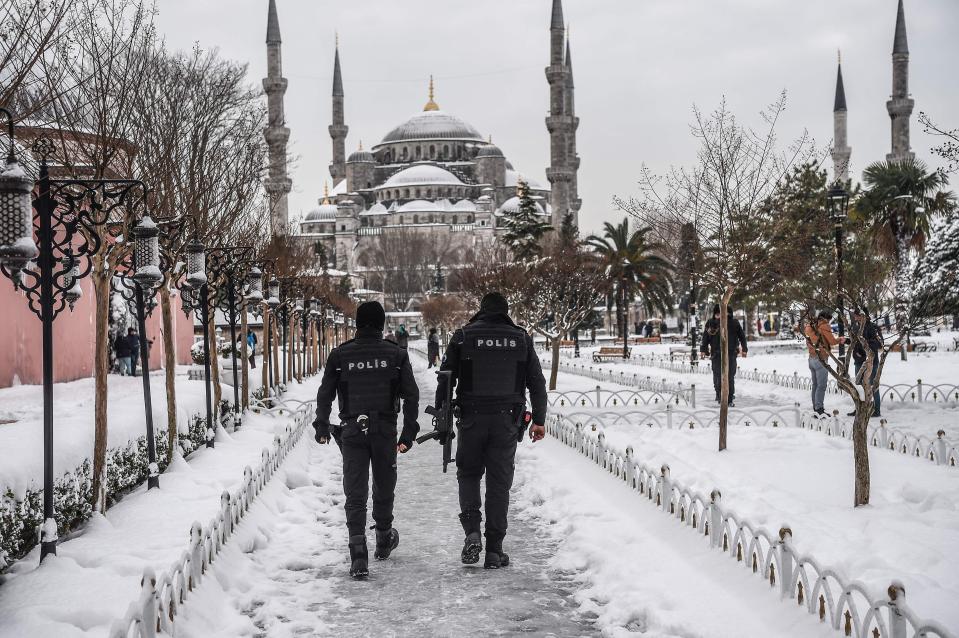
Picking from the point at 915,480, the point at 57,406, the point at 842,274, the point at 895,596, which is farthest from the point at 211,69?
the point at 895,596

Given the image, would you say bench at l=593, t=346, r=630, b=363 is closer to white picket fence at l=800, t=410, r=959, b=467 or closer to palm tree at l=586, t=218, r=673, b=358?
palm tree at l=586, t=218, r=673, b=358

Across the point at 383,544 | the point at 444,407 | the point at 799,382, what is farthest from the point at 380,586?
the point at 799,382

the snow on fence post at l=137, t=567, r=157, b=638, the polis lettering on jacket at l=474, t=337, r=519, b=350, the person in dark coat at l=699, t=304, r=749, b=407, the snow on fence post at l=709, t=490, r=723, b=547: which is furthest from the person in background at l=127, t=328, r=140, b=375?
the snow on fence post at l=137, t=567, r=157, b=638

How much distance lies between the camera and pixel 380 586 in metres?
5.51

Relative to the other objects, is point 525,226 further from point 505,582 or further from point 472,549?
point 505,582

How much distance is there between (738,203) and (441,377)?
6686mm

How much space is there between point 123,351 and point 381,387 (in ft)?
60.5

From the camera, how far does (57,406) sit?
529 inches

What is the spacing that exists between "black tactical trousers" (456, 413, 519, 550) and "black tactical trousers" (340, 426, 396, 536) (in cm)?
44

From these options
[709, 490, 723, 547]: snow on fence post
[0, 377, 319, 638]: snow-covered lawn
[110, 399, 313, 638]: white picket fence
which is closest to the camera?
[110, 399, 313, 638]: white picket fence

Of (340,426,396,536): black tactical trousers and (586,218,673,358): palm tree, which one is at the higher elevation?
(586,218,673,358): palm tree

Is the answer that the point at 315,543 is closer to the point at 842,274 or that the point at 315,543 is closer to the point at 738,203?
the point at 842,274

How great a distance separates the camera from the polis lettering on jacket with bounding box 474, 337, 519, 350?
589 centimetres

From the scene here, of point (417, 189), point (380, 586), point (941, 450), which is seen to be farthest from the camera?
point (417, 189)
